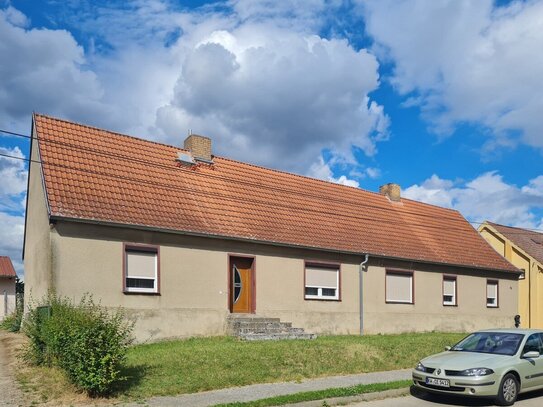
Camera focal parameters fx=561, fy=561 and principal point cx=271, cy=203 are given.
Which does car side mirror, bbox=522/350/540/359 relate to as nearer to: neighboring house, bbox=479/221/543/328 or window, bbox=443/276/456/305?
window, bbox=443/276/456/305

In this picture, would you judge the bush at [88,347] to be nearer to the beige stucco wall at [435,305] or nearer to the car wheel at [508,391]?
the car wheel at [508,391]

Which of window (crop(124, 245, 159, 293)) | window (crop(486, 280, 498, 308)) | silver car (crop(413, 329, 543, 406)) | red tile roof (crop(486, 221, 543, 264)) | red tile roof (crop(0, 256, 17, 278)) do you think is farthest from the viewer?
red tile roof (crop(0, 256, 17, 278))

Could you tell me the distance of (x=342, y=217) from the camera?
2305 centimetres

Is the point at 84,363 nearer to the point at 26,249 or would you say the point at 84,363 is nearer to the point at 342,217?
the point at 26,249

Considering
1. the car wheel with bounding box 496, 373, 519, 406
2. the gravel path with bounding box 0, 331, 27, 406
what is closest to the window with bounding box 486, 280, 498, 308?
the car wheel with bounding box 496, 373, 519, 406

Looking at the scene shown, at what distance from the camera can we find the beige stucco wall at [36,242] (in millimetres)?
16172

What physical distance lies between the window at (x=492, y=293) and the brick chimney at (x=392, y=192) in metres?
5.84

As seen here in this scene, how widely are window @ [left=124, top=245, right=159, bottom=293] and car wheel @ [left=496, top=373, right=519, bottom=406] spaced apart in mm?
10004

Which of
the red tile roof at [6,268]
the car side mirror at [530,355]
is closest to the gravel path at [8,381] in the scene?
the car side mirror at [530,355]

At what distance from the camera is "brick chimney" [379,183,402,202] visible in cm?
2733

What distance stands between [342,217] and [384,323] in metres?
4.53

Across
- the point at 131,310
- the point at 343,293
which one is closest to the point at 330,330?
the point at 343,293

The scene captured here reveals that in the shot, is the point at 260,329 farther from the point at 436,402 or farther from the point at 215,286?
the point at 436,402

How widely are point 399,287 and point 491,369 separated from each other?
12.9 metres
